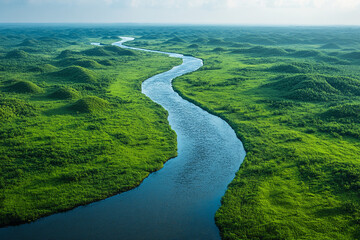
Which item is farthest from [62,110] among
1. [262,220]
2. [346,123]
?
[346,123]

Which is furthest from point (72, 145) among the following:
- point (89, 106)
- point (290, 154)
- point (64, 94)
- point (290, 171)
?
point (290, 154)

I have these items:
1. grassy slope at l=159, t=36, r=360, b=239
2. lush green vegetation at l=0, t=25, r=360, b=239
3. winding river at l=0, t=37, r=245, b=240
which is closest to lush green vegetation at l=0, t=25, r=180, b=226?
lush green vegetation at l=0, t=25, r=360, b=239

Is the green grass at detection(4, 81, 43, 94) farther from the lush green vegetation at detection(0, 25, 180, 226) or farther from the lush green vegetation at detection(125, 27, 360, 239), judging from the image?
the lush green vegetation at detection(125, 27, 360, 239)

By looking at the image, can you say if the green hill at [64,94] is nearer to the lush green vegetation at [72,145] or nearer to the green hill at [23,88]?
the lush green vegetation at [72,145]

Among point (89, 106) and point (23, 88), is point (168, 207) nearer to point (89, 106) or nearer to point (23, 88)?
point (89, 106)

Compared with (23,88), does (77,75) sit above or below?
above

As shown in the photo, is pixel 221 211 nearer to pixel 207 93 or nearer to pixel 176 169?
pixel 176 169
